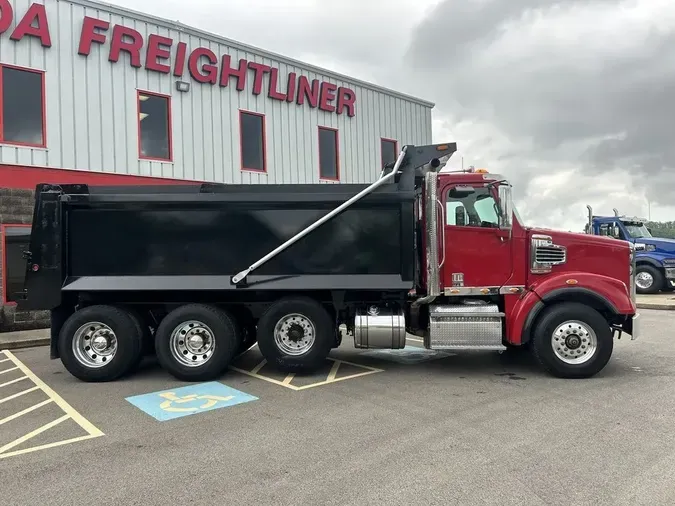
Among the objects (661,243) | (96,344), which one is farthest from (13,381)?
(661,243)

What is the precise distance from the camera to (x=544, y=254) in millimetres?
6840

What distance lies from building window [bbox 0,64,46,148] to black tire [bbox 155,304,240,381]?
23.7ft

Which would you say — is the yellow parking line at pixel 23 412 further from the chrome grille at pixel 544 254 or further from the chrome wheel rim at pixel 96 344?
the chrome grille at pixel 544 254

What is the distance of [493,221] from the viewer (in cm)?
689

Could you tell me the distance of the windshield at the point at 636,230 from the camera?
59.7 feet

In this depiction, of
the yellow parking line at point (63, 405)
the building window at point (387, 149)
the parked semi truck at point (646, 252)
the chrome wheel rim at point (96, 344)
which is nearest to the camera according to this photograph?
the yellow parking line at point (63, 405)

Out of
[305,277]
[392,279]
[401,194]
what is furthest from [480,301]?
[305,277]

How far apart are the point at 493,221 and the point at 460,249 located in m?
0.59

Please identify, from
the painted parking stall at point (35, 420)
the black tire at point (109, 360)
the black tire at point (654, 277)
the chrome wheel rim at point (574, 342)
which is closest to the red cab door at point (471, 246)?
the chrome wheel rim at point (574, 342)

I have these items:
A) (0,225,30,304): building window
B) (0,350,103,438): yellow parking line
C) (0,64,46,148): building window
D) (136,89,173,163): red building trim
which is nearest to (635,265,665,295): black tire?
(136,89,173,163): red building trim

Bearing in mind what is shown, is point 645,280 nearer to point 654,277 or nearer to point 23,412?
point 654,277

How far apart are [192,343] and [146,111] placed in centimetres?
842

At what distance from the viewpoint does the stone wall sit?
431 inches

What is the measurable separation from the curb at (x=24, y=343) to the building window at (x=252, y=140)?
680 cm
